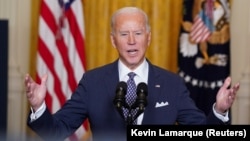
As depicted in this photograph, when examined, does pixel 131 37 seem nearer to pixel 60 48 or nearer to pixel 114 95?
pixel 114 95

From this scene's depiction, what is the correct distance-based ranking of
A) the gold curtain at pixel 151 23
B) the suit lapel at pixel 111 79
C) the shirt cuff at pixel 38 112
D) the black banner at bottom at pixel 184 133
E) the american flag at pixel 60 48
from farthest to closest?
the gold curtain at pixel 151 23, the american flag at pixel 60 48, the suit lapel at pixel 111 79, the shirt cuff at pixel 38 112, the black banner at bottom at pixel 184 133

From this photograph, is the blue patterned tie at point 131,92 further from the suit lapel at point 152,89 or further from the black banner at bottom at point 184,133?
the black banner at bottom at point 184,133

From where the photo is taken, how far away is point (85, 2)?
4.80m

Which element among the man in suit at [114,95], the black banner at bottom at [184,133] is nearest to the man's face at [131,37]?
the man in suit at [114,95]

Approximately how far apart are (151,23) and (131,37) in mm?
2550

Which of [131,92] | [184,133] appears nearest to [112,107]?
[131,92]

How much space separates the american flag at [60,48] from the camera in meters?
4.58

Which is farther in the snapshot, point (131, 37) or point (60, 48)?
point (60, 48)

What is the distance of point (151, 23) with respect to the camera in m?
4.80

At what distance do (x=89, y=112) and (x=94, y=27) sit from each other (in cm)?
257

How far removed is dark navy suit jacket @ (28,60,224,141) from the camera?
2.22 m

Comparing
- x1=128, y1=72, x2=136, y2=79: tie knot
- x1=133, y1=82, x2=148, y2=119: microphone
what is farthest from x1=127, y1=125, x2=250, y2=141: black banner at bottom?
x1=128, y1=72, x2=136, y2=79: tie knot

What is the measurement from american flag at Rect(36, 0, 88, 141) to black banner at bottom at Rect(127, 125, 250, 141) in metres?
3.22

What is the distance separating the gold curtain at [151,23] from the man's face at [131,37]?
2.50m
